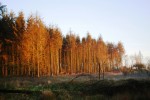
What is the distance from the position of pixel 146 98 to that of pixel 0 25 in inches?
1446

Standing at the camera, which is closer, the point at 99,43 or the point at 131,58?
the point at 99,43

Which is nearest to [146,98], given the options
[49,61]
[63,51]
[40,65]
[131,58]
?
[40,65]

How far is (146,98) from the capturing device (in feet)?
44.3

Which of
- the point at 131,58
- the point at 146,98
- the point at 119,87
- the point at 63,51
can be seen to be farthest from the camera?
the point at 131,58

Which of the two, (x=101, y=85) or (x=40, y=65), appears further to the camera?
(x=40, y=65)

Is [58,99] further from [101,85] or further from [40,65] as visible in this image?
[40,65]

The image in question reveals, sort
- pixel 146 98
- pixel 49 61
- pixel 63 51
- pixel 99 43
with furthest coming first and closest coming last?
pixel 99 43 → pixel 63 51 → pixel 49 61 → pixel 146 98

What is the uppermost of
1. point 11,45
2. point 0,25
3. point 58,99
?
point 0,25

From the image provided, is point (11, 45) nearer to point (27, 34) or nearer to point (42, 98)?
point (27, 34)

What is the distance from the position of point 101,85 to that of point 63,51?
58.0 m

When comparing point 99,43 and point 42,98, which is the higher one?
point 99,43

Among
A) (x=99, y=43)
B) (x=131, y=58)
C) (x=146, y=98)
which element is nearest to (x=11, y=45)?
(x=146, y=98)

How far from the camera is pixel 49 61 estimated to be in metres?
60.3

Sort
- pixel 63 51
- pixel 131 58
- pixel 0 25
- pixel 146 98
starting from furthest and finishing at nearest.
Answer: pixel 131 58
pixel 63 51
pixel 0 25
pixel 146 98
